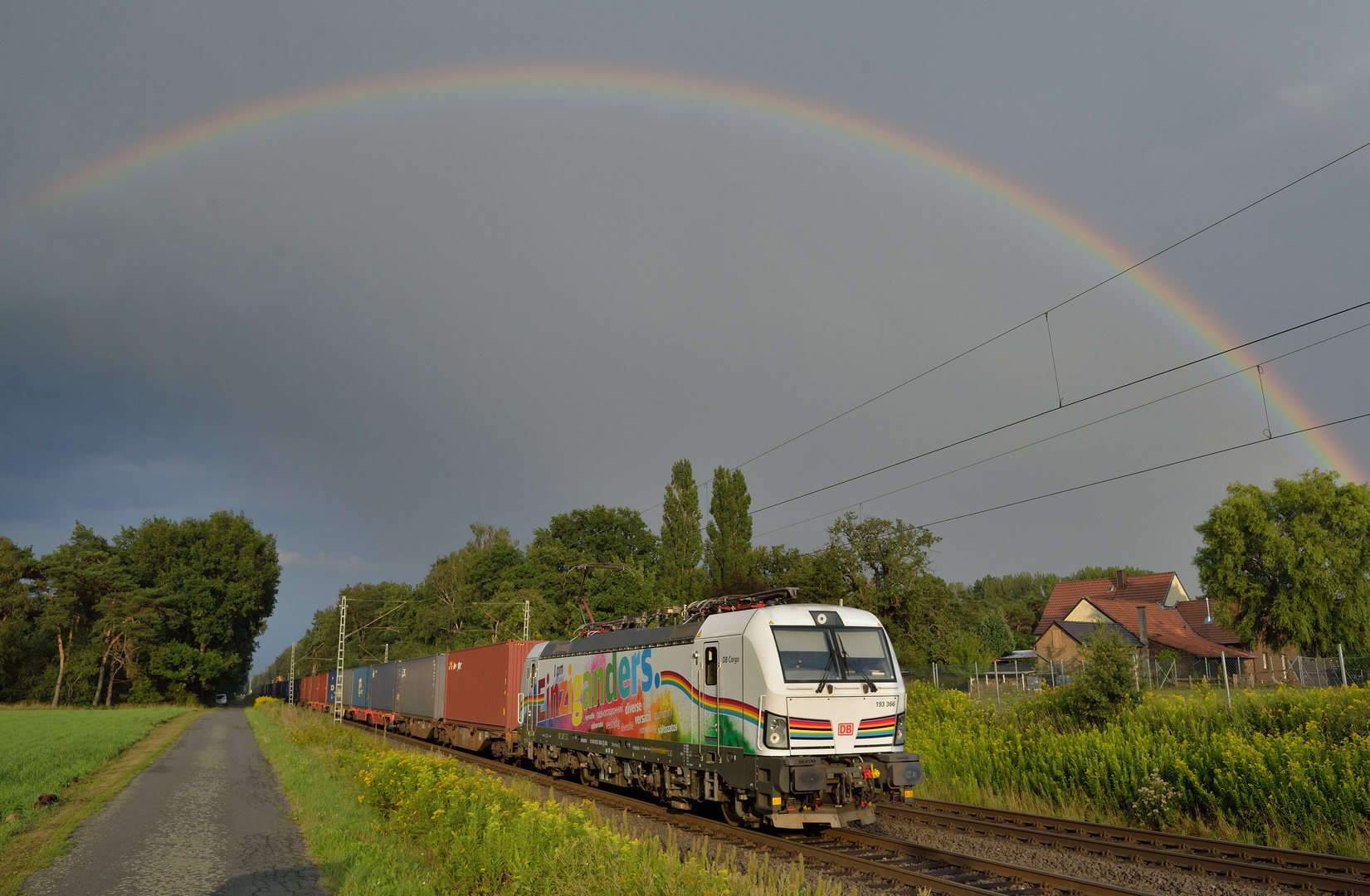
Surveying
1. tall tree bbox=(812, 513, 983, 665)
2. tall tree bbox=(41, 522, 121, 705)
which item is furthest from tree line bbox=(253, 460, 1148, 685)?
tall tree bbox=(41, 522, 121, 705)

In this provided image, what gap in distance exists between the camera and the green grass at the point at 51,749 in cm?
1714

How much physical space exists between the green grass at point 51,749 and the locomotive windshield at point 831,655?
14124mm

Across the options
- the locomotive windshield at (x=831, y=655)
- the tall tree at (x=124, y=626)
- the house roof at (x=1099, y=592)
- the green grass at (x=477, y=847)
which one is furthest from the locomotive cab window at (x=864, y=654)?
the tall tree at (x=124, y=626)

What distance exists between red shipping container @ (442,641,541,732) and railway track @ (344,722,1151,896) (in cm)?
944

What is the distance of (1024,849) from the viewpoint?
11562 mm

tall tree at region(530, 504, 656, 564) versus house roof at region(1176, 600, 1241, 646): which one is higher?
tall tree at region(530, 504, 656, 564)

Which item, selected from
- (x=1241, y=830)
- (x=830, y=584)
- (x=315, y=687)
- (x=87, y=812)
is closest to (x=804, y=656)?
(x=1241, y=830)

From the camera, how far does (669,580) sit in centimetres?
5756

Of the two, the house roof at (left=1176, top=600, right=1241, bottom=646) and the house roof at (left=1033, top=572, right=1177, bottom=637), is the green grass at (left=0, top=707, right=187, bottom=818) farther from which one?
the house roof at (left=1176, top=600, right=1241, bottom=646)

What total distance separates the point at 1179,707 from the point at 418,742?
27.8 m

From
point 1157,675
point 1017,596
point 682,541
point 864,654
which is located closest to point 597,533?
point 682,541

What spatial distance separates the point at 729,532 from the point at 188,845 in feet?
154

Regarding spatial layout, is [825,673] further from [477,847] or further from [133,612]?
[133,612]

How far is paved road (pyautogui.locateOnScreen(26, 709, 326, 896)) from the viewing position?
9.57 m
